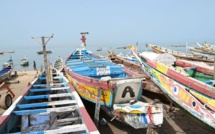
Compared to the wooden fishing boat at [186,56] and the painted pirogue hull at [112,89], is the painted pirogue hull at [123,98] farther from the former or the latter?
the wooden fishing boat at [186,56]

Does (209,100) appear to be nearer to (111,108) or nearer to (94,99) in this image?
(111,108)

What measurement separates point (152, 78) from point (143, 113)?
16.0ft

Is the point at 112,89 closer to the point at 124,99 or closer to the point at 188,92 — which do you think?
the point at 124,99

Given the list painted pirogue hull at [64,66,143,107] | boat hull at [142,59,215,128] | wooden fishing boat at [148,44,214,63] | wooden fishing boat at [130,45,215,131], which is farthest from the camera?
wooden fishing boat at [148,44,214,63]

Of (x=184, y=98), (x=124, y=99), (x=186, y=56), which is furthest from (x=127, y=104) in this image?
(x=186, y=56)

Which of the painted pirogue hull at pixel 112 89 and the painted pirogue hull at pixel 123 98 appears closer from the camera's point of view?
the painted pirogue hull at pixel 123 98

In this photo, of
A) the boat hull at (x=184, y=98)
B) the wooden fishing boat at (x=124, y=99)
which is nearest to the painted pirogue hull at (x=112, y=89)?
the wooden fishing boat at (x=124, y=99)

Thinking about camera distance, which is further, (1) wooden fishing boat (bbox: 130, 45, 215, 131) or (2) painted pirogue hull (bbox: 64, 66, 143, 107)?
(2) painted pirogue hull (bbox: 64, 66, 143, 107)

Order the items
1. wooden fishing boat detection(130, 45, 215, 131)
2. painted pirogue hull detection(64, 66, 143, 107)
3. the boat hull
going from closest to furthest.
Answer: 1. the boat hull
2. wooden fishing boat detection(130, 45, 215, 131)
3. painted pirogue hull detection(64, 66, 143, 107)

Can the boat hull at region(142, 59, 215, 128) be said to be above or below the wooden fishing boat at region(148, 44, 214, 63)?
below

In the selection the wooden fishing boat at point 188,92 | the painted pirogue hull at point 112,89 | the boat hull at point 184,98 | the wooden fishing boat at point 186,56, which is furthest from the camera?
the wooden fishing boat at point 186,56

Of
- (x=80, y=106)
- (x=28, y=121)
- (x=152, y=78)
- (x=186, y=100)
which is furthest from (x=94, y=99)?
(x=152, y=78)

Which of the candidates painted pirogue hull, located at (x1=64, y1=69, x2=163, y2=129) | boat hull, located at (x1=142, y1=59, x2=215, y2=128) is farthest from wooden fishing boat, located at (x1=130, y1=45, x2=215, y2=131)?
painted pirogue hull, located at (x1=64, y1=69, x2=163, y2=129)

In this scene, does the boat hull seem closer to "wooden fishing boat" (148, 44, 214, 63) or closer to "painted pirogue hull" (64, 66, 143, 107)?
"painted pirogue hull" (64, 66, 143, 107)
